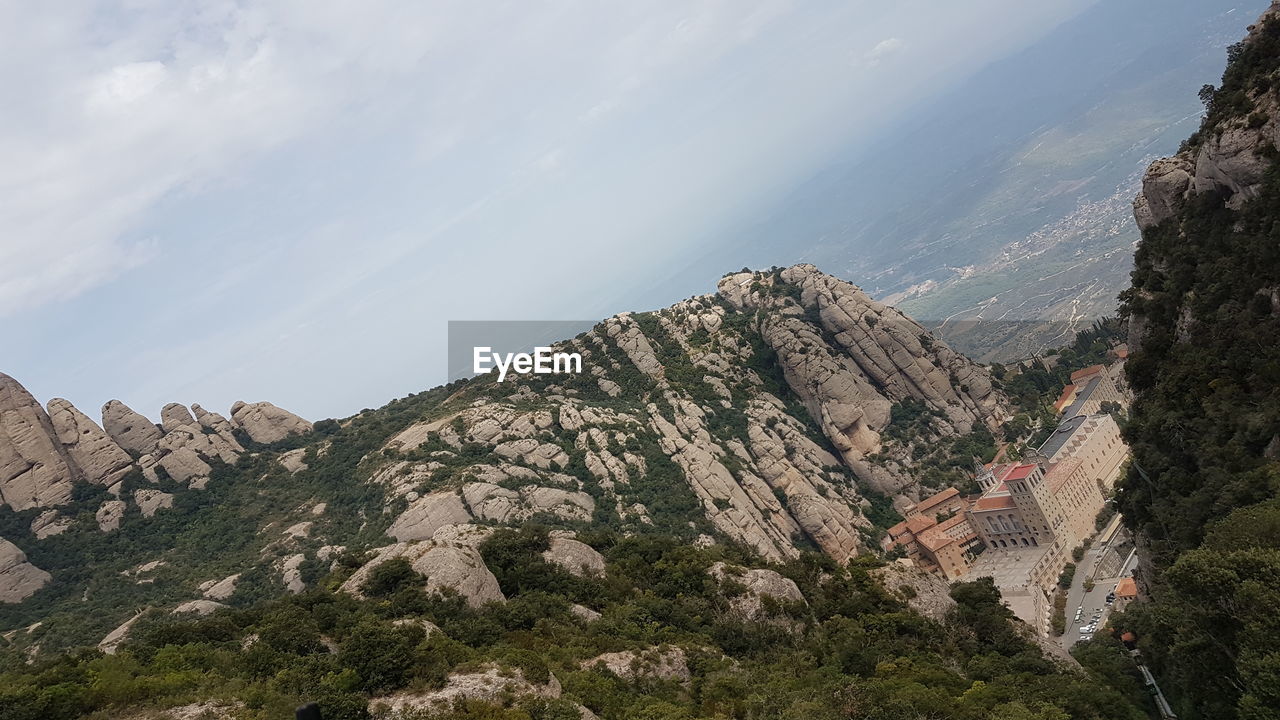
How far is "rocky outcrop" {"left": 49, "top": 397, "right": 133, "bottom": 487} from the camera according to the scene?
81250 millimetres

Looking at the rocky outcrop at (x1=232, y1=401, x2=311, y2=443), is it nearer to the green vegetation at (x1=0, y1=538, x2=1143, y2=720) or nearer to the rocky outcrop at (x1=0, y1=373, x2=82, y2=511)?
the rocky outcrop at (x1=0, y1=373, x2=82, y2=511)

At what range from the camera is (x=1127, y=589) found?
63.3m

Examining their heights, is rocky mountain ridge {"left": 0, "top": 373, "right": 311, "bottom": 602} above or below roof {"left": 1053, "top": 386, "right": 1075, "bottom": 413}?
above

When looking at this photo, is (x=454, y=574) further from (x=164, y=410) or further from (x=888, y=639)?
(x=164, y=410)

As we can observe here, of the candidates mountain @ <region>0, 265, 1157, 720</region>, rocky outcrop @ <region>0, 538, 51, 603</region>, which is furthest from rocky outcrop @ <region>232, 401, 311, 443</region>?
rocky outcrop @ <region>0, 538, 51, 603</region>

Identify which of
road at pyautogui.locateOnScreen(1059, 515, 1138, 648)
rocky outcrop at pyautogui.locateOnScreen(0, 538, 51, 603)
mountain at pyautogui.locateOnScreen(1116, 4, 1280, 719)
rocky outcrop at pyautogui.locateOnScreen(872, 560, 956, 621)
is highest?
rocky outcrop at pyautogui.locateOnScreen(0, 538, 51, 603)

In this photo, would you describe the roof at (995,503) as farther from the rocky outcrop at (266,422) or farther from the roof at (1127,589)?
the rocky outcrop at (266,422)

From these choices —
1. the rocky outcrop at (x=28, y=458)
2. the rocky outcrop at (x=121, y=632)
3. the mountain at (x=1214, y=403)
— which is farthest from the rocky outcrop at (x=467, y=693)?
the rocky outcrop at (x=28, y=458)

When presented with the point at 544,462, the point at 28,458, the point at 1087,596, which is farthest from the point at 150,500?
Result: the point at 1087,596

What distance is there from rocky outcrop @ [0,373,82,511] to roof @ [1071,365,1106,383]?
14214 cm

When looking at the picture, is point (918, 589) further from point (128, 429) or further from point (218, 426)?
point (128, 429)

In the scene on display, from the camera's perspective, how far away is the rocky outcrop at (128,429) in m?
88.2

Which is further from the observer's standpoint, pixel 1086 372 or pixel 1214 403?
pixel 1086 372

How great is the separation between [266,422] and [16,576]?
125 ft
